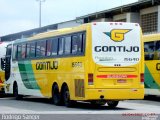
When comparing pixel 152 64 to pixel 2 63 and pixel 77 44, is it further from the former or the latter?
pixel 2 63

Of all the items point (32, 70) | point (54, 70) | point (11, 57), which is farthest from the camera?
point (11, 57)

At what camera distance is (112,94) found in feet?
74.2

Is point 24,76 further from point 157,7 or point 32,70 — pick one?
point 157,7

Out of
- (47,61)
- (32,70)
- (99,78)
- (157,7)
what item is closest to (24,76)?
(32,70)

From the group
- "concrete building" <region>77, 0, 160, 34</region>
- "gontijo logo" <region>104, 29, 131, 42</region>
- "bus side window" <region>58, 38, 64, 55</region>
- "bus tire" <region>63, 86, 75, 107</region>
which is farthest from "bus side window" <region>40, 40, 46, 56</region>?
"concrete building" <region>77, 0, 160, 34</region>

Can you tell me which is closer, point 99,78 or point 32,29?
point 99,78

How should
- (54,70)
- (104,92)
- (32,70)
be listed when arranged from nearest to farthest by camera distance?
1. (104,92)
2. (54,70)
3. (32,70)

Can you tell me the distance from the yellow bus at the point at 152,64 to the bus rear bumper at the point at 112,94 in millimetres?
5862

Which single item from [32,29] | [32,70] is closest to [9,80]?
[32,70]

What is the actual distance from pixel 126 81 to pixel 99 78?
110cm

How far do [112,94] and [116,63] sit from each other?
117 centimetres

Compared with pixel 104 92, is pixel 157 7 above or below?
above

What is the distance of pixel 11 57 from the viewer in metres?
32.2

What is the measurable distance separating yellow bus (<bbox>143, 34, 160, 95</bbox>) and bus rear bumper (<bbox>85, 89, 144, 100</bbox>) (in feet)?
19.2
